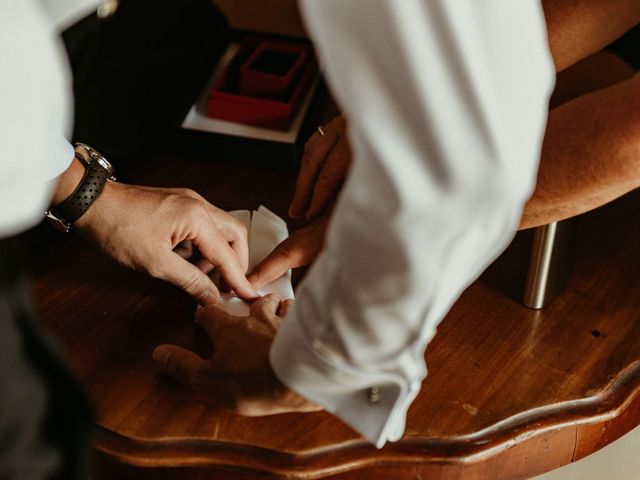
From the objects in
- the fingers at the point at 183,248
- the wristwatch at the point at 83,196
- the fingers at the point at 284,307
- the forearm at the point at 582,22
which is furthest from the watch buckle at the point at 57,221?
the forearm at the point at 582,22

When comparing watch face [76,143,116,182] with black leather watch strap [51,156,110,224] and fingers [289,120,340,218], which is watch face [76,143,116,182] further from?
fingers [289,120,340,218]

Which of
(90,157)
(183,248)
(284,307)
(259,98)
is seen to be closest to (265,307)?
(284,307)

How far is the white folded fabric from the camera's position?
777mm

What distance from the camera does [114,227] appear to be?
755 mm

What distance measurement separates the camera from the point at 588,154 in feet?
2.12

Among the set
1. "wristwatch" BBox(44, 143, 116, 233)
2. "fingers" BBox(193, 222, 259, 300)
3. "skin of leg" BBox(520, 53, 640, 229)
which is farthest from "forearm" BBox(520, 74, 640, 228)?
"wristwatch" BBox(44, 143, 116, 233)

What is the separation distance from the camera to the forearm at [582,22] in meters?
0.87

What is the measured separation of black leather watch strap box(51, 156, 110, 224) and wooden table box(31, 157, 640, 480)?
4.1 inches

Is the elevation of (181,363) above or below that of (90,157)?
below

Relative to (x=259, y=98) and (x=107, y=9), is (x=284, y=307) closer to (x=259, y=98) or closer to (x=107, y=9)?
(x=259, y=98)

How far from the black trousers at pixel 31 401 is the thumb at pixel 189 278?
254 millimetres

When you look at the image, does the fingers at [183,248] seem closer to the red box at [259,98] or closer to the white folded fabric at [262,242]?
the white folded fabric at [262,242]

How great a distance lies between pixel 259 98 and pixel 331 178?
262 mm

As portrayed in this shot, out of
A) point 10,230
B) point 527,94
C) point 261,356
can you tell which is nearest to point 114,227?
point 261,356
